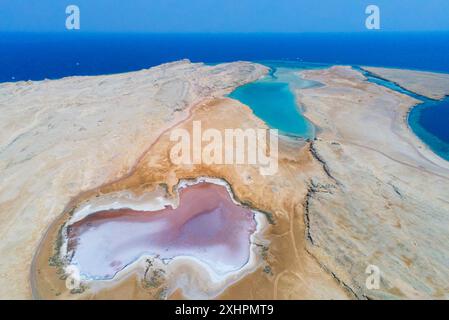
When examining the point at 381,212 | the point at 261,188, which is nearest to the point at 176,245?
the point at 261,188

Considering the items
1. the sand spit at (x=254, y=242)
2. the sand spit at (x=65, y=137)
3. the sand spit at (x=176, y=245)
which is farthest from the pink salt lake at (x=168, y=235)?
the sand spit at (x=65, y=137)

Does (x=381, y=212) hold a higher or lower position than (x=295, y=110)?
lower

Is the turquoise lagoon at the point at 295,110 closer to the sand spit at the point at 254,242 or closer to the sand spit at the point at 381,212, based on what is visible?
the sand spit at the point at 381,212

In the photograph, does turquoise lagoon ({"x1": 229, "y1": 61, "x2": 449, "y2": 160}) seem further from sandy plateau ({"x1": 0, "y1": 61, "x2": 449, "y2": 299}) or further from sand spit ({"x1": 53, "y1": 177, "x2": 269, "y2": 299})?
sand spit ({"x1": 53, "y1": 177, "x2": 269, "y2": 299})

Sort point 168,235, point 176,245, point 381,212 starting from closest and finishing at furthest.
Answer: point 176,245
point 168,235
point 381,212

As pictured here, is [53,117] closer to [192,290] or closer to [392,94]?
[192,290]

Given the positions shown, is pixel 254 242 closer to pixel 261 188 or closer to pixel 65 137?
pixel 261 188

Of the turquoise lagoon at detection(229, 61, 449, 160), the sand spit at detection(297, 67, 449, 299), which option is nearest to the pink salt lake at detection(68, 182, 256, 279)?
the sand spit at detection(297, 67, 449, 299)
